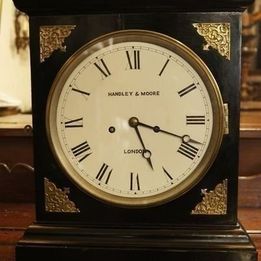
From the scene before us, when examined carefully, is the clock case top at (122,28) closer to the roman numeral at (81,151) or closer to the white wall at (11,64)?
the roman numeral at (81,151)

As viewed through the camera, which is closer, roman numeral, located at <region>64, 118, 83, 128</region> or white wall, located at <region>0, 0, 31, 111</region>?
roman numeral, located at <region>64, 118, 83, 128</region>

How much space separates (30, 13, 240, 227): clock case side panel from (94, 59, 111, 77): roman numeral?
0.04 meters

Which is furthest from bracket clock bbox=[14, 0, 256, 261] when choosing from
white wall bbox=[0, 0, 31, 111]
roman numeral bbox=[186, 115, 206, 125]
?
white wall bbox=[0, 0, 31, 111]

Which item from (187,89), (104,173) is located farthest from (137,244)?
(187,89)

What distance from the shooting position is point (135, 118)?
2.25 ft

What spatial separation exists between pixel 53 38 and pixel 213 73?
0.26 metres

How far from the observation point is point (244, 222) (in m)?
0.87

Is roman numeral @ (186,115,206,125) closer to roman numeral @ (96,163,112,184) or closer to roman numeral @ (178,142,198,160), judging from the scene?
roman numeral @ (178,142,198,160)

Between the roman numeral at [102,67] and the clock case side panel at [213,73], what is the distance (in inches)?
1.6

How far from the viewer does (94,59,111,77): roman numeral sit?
68 cm

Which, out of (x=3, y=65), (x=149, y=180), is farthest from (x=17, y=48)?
(x=149, y=180)

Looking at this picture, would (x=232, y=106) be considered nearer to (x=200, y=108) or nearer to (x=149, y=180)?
(x=200, y=108)

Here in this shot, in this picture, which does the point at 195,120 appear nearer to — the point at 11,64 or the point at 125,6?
the point at 125,6

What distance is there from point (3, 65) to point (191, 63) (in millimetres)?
957
